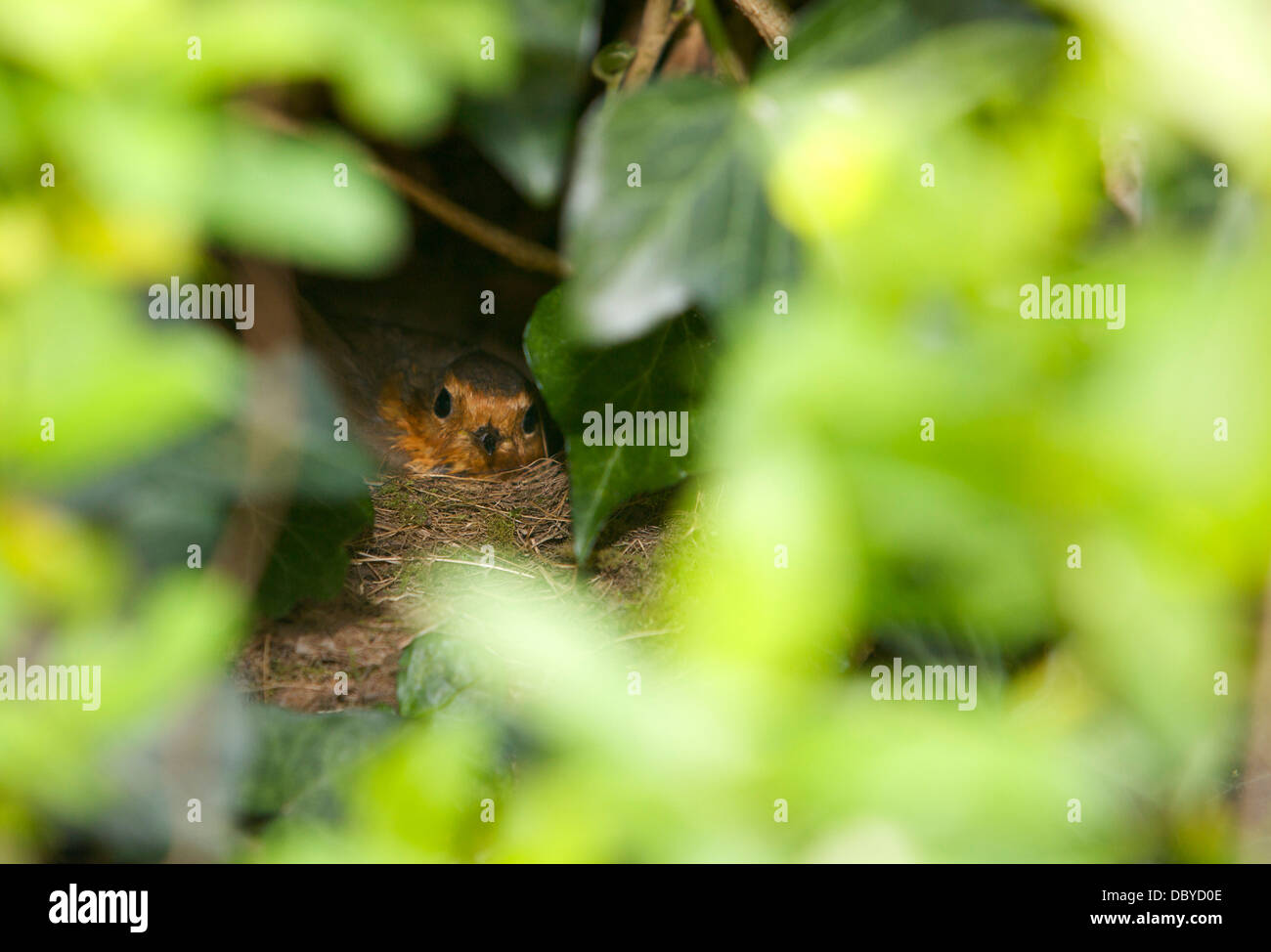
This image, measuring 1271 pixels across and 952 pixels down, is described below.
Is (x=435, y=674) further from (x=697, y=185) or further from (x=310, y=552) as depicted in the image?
(x=697, y=185)

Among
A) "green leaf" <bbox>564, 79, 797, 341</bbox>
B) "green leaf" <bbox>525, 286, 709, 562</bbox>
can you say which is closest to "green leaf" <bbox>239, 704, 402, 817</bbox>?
"green leaf" <bbox>525, 286, 709, 562</bbox>

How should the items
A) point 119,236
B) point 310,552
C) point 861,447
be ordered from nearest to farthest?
point 861,447, point 119,236, point 310,552

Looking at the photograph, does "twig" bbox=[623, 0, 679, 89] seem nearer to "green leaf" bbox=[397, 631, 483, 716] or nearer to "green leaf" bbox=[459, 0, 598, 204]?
"green leaf" bbox=[459, 0, 598, 204]

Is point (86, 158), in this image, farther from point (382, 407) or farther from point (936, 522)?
point (382, 407)

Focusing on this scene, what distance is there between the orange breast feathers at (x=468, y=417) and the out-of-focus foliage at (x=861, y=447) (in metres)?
2.80

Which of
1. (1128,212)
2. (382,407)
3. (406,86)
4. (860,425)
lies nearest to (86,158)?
(406,86)

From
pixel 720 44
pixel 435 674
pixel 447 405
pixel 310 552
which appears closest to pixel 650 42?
pixel 720 44

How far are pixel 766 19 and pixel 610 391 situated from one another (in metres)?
0.48

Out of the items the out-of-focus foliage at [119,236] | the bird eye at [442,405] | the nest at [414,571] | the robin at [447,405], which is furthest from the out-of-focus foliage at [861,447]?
the bird eye at [442,405]

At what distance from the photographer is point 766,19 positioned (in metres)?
1.00

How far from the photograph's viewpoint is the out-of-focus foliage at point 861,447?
0.95 ft

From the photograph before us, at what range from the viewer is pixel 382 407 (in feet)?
10.7

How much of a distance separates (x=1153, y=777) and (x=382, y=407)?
10.1ft

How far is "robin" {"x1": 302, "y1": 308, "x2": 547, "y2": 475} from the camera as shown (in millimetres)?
3217
